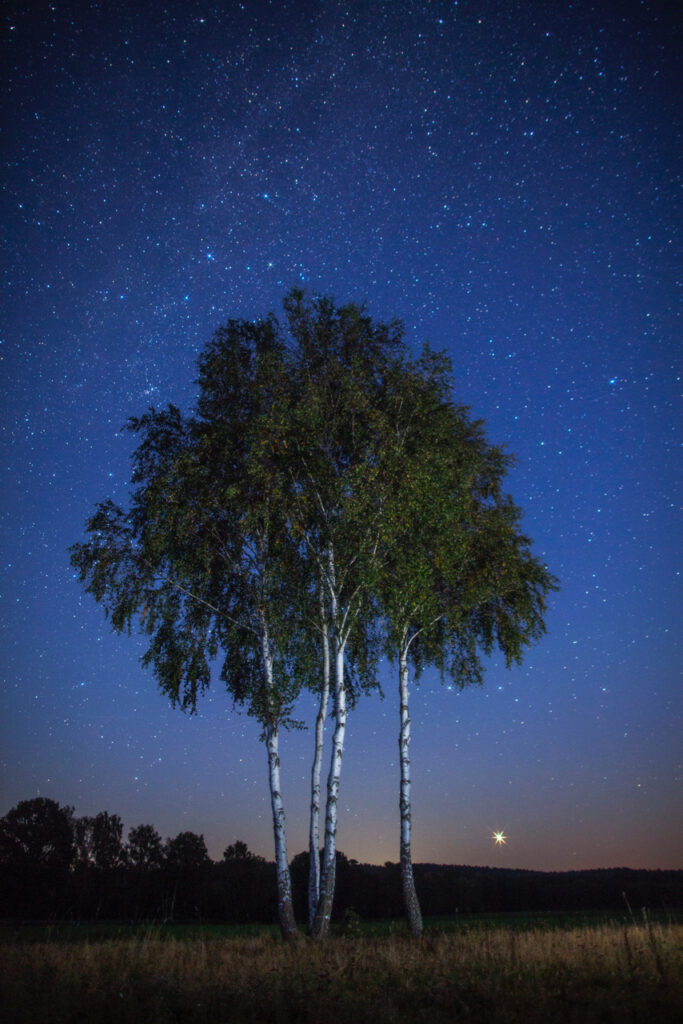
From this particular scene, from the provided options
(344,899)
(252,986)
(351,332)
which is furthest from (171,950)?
(344,899)

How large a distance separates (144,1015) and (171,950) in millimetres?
4299

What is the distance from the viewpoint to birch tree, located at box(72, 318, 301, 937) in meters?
17.4

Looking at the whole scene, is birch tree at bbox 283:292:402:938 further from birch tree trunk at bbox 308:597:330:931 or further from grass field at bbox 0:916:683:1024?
grass field at bbox 0:916:683:1024

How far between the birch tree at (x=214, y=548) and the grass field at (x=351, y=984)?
6511 mm

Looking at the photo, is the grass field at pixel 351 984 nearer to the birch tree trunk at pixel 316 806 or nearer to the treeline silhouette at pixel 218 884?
the birch tree trunk at pixel 316 806

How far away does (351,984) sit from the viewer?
8.71 meters

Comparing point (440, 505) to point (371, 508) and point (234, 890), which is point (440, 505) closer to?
point (371, 508)

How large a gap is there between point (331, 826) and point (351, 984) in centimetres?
649

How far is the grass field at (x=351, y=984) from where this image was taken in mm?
7223

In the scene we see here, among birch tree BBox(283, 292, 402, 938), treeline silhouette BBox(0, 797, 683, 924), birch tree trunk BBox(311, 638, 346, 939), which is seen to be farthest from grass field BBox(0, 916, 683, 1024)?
treeline silhouette BBox(0, 797, 683, 924)

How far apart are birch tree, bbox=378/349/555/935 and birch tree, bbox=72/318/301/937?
3646 millimetres

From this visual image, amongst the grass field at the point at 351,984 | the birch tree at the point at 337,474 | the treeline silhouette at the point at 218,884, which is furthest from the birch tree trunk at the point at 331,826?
the treeline silhouette at the point at 218,884

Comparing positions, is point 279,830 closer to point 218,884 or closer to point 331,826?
point 331,826

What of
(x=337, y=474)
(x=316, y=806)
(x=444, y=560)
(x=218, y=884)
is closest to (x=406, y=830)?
(x=316, y=806)
